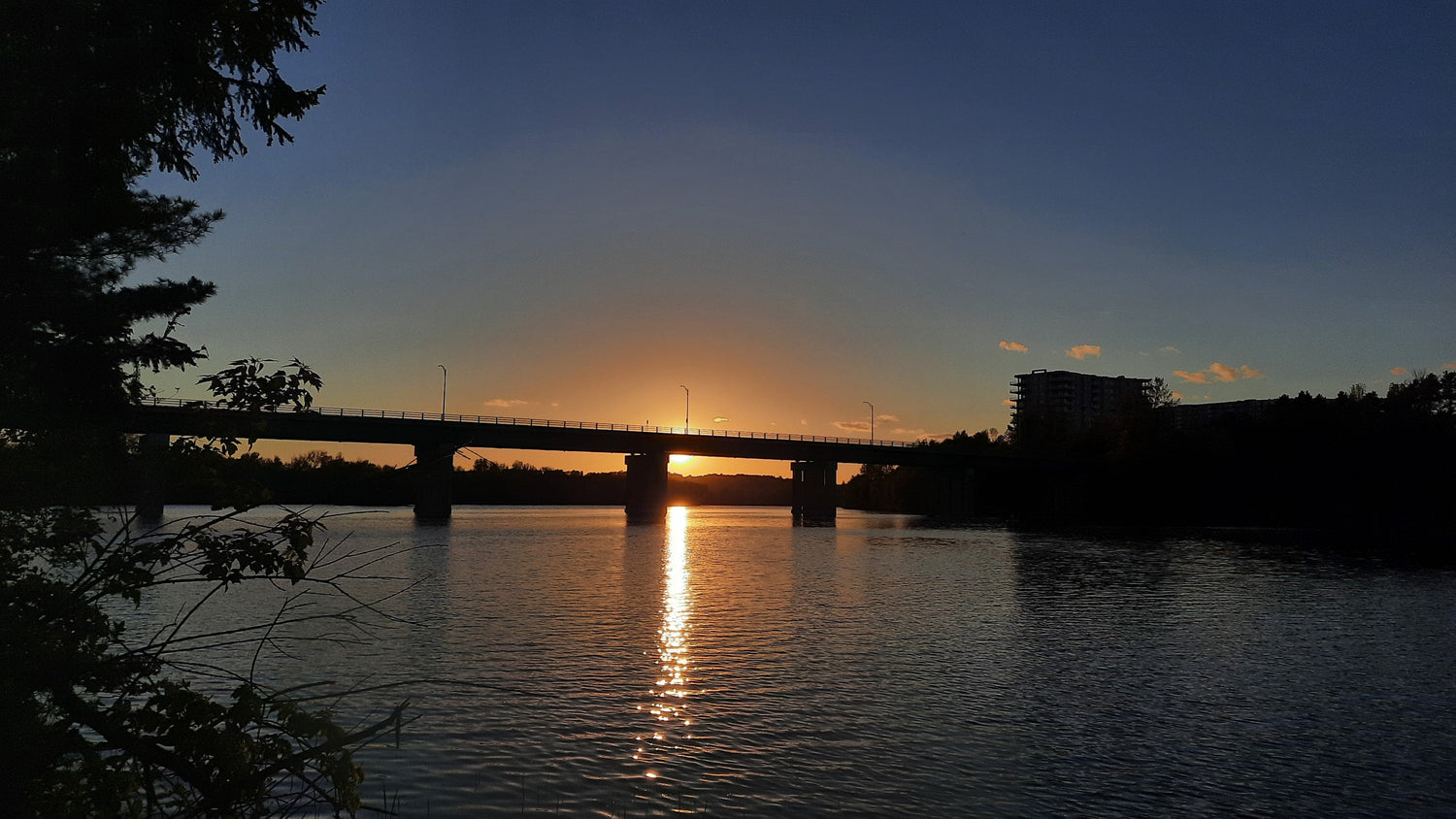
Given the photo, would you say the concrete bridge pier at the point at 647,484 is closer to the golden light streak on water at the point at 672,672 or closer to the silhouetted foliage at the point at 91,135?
the golden light streak on water at the point at 672,672

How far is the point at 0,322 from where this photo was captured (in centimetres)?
957

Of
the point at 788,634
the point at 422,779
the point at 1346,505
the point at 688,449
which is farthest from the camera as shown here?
the point at 688,449

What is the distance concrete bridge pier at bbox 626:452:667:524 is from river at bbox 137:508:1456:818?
93.8 meters

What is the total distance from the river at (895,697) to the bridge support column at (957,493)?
130 metres

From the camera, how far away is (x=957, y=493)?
585 feet

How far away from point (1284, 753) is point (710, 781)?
1002 cm

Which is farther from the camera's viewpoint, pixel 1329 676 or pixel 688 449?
pixel 688 449

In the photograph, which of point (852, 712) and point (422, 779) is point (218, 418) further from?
point (852, 712)

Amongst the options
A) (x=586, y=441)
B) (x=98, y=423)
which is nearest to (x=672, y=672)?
(x=98, y=423)

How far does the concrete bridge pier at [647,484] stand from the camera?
140500mm

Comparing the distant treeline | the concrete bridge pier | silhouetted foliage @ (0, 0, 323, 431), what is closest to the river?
silhouetted foliage @ (0, 0, 323, 431)

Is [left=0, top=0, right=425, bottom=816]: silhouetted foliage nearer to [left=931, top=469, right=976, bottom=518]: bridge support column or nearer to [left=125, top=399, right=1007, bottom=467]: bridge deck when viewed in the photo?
[left=125, top=399, right=1007, bottom=467]: bridge deck

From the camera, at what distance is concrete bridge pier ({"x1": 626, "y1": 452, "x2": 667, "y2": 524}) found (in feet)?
461

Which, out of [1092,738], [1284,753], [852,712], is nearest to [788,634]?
[852,712]
